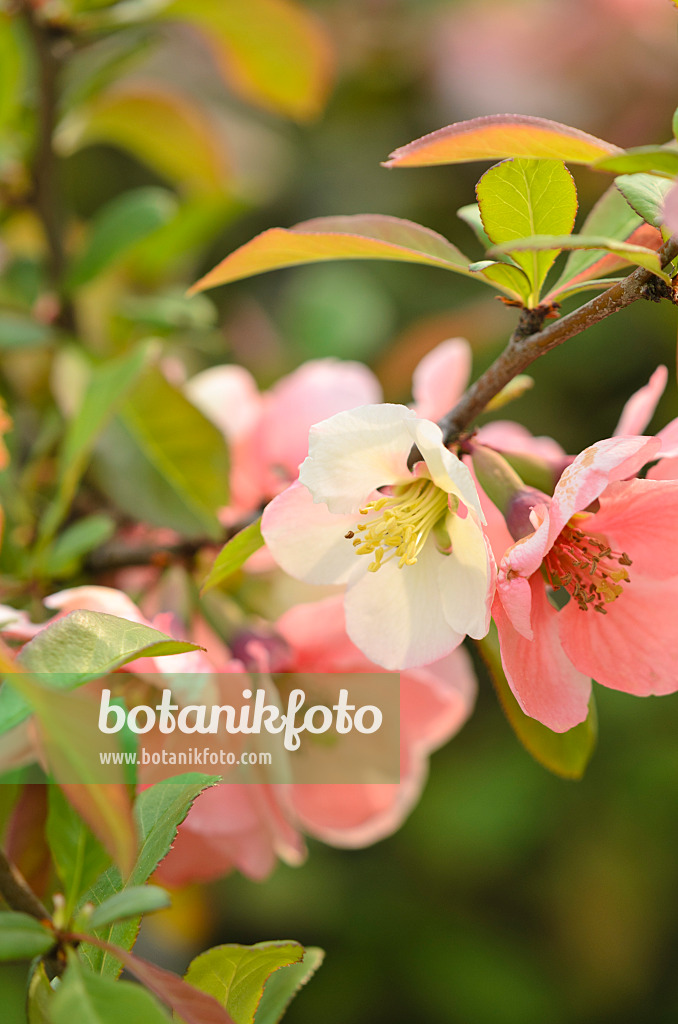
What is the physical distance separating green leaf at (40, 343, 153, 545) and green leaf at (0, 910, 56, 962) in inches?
12.7

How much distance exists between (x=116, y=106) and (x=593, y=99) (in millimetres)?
869

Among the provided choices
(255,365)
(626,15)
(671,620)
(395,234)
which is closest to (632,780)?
(255,365)

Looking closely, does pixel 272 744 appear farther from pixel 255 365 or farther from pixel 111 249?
pixel 255 365

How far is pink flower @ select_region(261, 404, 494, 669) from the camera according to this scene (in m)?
0.38

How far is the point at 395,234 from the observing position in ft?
1.35

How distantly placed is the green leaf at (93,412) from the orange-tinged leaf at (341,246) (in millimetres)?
175

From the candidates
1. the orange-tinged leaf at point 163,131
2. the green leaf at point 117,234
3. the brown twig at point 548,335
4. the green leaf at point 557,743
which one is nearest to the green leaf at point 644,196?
the brown twig at point 548,335

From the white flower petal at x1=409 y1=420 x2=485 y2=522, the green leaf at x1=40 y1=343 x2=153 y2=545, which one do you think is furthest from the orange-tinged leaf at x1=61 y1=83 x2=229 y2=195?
the white flower petal at x1=409 y1=420 x2=485 y2=522

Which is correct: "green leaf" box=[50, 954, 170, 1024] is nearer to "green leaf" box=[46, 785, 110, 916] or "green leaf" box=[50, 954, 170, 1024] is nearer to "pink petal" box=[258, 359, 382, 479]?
"green leaf" box=[46, 785, 110, 916]

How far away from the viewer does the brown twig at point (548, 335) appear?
360 mm

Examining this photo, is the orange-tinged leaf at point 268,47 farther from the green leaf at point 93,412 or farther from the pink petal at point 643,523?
the pink petal at point 643,523

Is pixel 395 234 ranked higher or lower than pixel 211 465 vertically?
higher

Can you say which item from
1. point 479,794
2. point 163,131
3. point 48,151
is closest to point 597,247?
point 48,151

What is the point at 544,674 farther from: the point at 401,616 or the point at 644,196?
the point at 644,196
